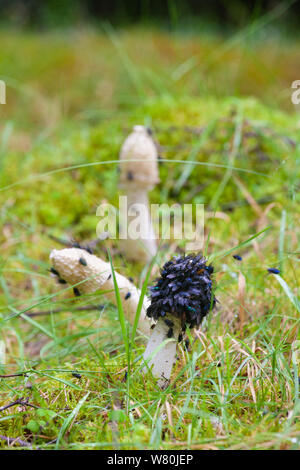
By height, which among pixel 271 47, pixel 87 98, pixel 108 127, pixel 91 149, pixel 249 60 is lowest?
pixel 91 149

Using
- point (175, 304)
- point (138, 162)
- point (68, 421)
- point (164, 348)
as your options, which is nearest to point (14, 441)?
point (68, 421)

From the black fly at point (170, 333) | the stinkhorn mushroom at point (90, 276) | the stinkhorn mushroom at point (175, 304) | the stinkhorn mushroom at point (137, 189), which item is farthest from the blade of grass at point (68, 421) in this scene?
the stinkhorn mushroom at point (137, 189)

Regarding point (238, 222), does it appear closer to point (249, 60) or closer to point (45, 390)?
point (45, 390)

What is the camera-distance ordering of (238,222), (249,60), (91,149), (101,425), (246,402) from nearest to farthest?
(101,425), (246,402), (238,222), (91,149), (249,60)

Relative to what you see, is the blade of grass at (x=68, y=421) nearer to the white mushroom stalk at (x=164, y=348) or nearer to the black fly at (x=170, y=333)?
the white mushroom stalk at (x=164, y=348)

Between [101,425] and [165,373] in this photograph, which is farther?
[165,373]

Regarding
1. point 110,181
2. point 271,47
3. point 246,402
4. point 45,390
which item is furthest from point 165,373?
point 271,47

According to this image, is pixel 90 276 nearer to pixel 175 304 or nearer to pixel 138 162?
pixel 175 304

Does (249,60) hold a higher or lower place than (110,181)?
higher

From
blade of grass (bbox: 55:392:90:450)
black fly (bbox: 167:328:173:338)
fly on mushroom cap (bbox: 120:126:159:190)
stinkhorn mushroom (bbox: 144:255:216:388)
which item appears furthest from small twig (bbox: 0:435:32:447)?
fly on mushroom cap (bbox: 120:126:159:190)
